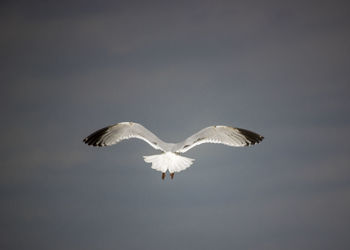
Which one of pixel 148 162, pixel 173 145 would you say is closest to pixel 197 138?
pixel 173 145

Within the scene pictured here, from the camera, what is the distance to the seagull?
15.9 m

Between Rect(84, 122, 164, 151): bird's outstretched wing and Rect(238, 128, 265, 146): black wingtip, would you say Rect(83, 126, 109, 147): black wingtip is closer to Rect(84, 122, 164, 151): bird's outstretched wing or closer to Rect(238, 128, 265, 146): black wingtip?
Rect(84, 122, 164, 151): bird's outstretched wing

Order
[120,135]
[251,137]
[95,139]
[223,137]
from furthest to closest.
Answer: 1. [120,135]
2. [95,139]
3. [223,137]
4. [251,137]

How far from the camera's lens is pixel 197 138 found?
54.4 feet

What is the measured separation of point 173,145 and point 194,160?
1.31 m

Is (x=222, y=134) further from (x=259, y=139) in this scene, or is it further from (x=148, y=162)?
(x=148, y=162)

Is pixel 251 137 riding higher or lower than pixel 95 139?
higher

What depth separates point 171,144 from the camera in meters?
16.6

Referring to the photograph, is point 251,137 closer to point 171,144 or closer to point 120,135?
point 171,144

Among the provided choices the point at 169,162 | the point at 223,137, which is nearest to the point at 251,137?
the point at 223,137

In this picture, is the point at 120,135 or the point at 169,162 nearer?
the point at 169,162

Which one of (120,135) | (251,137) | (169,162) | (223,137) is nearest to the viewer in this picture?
(169,162)

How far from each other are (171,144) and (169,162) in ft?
2.65

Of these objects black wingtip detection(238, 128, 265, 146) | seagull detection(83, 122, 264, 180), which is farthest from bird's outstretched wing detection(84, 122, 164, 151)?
black wingtip detection(238, 128, 265, 146)
